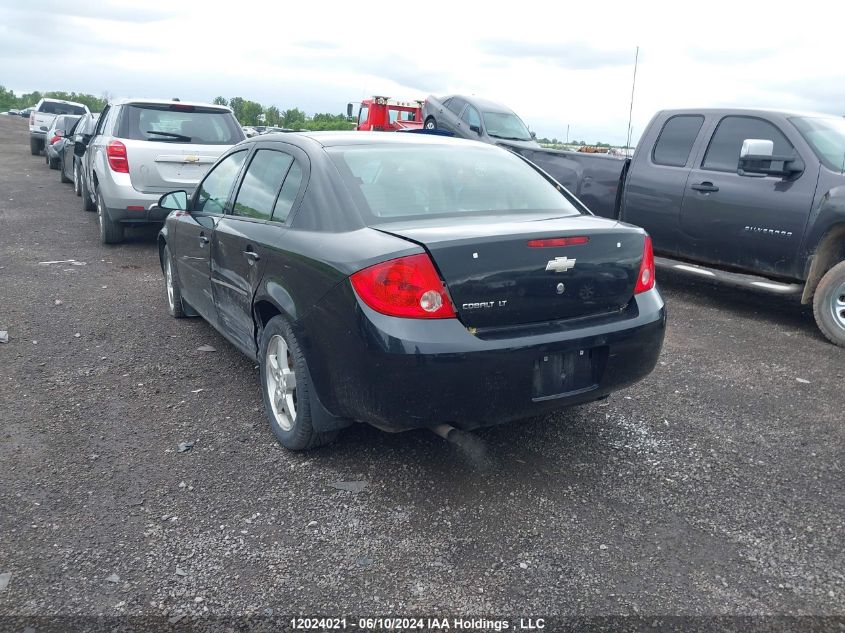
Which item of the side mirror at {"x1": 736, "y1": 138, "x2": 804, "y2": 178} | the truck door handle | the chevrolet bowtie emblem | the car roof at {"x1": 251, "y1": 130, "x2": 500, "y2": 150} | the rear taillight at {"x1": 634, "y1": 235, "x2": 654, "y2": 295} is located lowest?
the rear taillight at {"x1": 634, "y1": 235, "x2": 654, "y2": 295}

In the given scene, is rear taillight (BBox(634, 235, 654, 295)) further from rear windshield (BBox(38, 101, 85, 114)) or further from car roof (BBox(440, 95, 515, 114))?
rear windshield (BBox(38, 101, 85, 114))

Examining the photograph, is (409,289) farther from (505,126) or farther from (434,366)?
(505,126)

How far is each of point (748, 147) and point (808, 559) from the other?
435cm

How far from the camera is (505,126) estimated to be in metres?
15.8

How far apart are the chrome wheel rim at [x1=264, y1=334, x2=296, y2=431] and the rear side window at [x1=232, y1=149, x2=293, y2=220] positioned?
759 millimetres

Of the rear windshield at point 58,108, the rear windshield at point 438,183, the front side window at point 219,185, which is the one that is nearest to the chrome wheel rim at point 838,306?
the rear windshield at point 438,183

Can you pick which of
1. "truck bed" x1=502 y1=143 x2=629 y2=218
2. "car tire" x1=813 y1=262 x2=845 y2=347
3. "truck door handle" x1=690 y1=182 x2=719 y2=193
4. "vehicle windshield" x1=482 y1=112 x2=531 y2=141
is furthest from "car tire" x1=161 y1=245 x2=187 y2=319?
"vehicle windshield" x1=482 y1=112 x2=531 y2=141

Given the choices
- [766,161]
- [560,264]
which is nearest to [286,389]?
[560,264]

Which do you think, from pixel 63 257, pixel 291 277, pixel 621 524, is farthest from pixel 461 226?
pixel 63 257

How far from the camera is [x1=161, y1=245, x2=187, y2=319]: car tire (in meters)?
6.06

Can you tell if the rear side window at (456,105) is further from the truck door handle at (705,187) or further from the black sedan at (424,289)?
the black sedan at (424,289)

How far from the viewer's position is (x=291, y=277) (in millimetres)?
3666

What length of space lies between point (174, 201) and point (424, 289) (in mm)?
3261

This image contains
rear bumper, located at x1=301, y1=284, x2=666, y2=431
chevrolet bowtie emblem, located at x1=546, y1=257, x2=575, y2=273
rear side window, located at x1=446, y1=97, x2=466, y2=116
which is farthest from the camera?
rear side window, located at x1=446, y1=97, x2=466, y2=116
